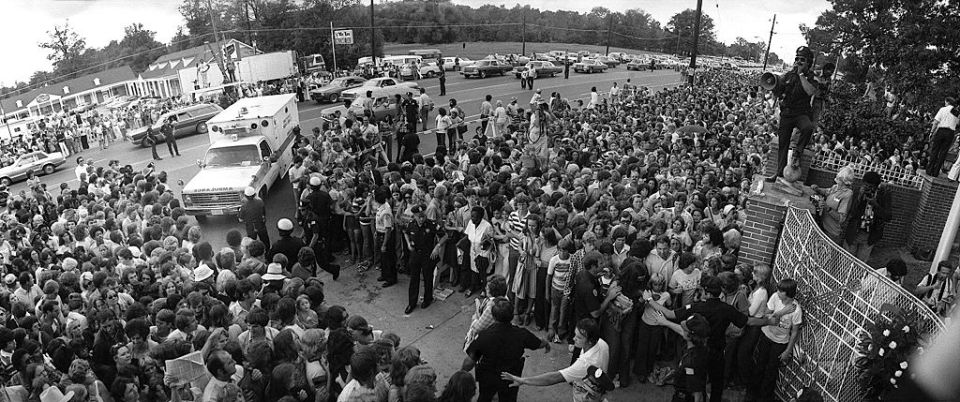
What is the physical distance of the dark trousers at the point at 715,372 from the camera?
5.60 meters

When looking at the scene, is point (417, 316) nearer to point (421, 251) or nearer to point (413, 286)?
point (413, 286)

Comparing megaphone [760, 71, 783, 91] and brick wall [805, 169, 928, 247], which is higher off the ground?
megaphone [760, 71, 783, 91]

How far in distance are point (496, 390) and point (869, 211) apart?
Answer: 7.86m

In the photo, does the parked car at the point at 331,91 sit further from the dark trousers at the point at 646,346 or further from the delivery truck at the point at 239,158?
the dark trousers at the point at 646,346

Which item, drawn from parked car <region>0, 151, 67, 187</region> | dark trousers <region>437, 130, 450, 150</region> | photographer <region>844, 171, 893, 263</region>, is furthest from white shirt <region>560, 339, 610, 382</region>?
parked car <region>0, 151, 67, 187</region>

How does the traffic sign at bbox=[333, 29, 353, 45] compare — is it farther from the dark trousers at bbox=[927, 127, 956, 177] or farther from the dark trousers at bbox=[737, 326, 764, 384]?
the dark trousers at bbox=[737, 326, 764, 384]

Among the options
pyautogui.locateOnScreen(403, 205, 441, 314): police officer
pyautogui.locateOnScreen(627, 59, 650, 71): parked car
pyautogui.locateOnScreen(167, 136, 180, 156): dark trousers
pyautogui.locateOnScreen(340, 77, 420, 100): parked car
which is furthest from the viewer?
pyautogui.locateOnScreen(627, 59, 650, 71): parked car

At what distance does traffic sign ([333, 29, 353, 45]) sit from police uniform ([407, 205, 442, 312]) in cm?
3914

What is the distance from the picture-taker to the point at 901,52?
13836 mm

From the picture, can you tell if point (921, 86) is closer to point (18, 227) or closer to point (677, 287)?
point (677, 287)

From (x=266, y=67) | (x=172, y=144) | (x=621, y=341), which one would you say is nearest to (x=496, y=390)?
(x=621, y=341)

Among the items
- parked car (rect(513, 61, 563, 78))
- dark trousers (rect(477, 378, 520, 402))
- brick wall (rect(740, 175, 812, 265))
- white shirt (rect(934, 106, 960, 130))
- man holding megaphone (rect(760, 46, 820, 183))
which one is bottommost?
dark trousers (rect(477, 378, 520, 402))

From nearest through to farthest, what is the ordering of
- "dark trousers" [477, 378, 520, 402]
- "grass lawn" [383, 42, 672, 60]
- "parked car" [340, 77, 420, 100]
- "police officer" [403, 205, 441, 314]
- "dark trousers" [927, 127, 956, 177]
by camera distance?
"dark trousers" [477, 378, 520, 402]
"police officer" [403, 205, 441, 314]
"dark trousers" [927, 127, 956, 177]
"parked car" [340, 77, 420, 100]
"grass lawn" [383, 42, 672, 60]

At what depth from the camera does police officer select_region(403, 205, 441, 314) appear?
26.2ft
